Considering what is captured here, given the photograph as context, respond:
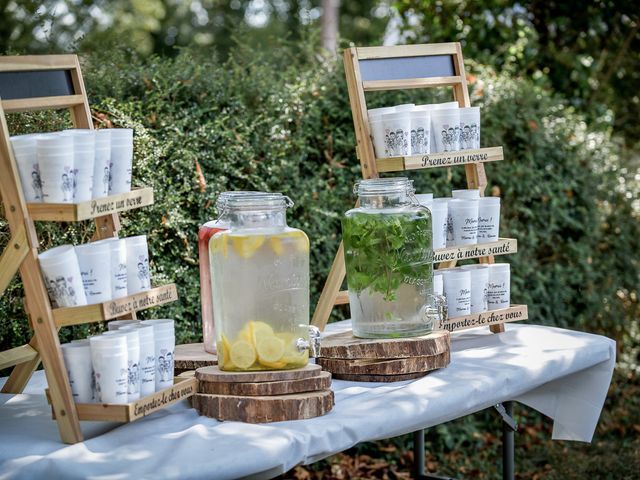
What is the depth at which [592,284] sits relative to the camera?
480 cm

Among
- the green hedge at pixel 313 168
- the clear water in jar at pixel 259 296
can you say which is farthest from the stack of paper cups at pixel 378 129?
the green hedge at pixel 313 168

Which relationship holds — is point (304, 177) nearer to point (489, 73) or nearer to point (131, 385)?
point (489, 73)

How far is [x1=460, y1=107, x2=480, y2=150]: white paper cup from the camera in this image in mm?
2916

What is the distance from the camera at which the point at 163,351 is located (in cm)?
210

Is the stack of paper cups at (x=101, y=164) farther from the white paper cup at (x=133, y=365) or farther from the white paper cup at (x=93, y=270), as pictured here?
the white paper cup at (x=133, y=365)

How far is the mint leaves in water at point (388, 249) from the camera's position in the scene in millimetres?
2498

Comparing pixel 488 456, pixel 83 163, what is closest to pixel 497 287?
pixel 83 163

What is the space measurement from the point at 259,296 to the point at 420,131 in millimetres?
910

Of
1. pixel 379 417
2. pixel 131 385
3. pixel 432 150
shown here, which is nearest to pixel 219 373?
pixel 131 385

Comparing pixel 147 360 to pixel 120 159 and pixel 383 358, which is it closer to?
pixel 120 159

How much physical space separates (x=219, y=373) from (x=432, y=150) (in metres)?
1.11

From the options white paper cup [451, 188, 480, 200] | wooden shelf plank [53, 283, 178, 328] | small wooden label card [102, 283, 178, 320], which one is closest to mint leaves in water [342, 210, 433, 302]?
white paper cup [451, 188, 480, 200]

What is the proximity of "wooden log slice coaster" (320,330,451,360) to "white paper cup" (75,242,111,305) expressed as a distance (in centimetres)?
73

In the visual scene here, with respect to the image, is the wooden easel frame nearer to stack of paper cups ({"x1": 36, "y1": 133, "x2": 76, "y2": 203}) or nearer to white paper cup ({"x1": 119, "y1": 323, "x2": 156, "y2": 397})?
white paper cup ({"x1": 119, "y1": 323, "x2": 156, "y2": 397})
